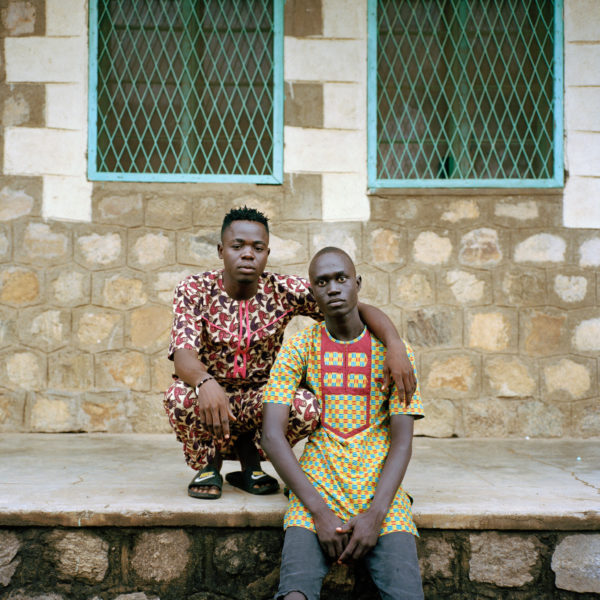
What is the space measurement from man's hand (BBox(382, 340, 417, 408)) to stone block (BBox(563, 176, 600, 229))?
2.39m

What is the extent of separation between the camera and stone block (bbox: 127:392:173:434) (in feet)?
13.2

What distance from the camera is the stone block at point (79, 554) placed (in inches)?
90.4

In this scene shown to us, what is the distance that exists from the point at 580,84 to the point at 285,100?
1863 mm

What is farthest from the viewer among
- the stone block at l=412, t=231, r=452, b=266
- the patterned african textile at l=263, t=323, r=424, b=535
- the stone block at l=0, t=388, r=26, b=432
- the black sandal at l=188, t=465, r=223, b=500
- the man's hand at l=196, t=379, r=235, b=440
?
the stone block at l=412, t=231, r=452, b=266

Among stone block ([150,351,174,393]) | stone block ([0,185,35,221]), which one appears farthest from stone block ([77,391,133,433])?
stone block ([0,185,35,221])

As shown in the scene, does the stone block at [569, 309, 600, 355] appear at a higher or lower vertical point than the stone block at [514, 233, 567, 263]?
lower

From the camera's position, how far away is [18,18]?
4.07m

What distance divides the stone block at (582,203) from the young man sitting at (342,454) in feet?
7.65

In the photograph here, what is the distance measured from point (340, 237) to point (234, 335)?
1.70 m

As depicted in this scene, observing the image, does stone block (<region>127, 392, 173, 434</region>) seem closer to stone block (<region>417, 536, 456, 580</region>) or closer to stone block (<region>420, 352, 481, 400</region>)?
stone block (<region>420, 352, 481, 400</region>)

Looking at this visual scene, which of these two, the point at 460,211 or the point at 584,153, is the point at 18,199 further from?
the point at 584,153

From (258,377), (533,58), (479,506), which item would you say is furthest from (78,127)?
(479,506)

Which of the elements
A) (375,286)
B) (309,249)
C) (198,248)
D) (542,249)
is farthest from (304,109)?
(542,249)

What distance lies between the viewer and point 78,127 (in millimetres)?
4094
